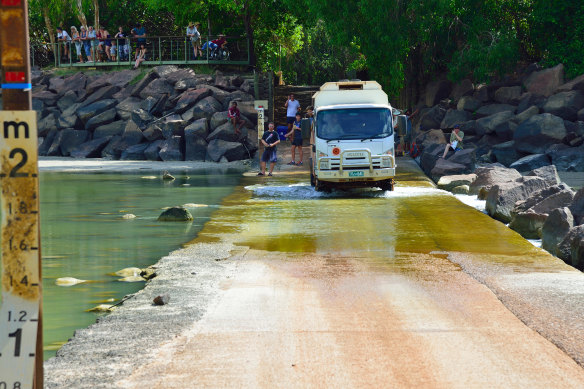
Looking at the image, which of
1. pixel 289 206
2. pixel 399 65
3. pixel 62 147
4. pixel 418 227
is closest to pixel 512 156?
pixel 399 65

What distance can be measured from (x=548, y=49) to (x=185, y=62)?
18937 mm

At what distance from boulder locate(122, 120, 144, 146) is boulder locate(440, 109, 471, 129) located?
1396 cm

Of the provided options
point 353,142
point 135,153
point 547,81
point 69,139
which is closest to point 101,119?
point 69,139

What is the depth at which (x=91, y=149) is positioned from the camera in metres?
41.8

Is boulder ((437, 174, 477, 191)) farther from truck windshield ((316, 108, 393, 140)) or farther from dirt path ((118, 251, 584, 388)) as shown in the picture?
dirt path ((118, 251, 584, 388))

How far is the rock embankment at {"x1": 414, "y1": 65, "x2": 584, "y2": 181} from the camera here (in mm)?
31453

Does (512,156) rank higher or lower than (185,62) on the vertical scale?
lower

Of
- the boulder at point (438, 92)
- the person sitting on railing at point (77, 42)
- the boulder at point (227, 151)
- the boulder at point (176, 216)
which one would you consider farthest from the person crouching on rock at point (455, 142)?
the person sitting on railing at point (77, 42)

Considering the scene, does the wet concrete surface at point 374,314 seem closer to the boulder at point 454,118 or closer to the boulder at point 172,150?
the boulder at point 454,118

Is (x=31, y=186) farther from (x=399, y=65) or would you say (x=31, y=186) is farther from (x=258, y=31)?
(x=258, y=31)

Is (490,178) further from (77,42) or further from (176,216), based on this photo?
(77,42)

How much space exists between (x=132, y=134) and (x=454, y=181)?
19684mm

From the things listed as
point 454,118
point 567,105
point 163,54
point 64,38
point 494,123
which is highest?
point 64,38

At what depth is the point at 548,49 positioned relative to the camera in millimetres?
39406
